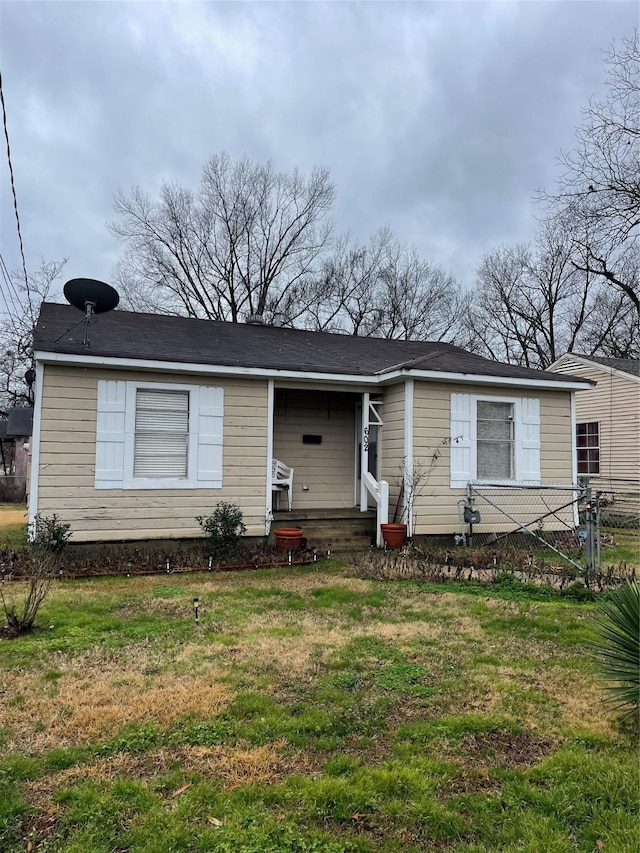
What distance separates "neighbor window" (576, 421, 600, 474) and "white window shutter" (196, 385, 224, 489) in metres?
11.2

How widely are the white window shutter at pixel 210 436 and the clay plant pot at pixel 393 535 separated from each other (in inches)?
108

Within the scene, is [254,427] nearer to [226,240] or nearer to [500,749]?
[500,749]

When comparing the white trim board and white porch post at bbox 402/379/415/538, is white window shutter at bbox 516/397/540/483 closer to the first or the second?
the white trim board

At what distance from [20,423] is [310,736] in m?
19.3

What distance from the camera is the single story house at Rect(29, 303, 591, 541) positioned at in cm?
758

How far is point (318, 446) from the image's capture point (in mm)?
10484

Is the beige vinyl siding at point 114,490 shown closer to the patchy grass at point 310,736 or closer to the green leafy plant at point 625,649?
the patchy grass at point 310,736

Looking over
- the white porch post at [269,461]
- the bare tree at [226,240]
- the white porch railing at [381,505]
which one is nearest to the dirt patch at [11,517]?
the white porch post at [269,461]

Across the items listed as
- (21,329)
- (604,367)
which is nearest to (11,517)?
(21,329)

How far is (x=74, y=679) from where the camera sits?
3.62 metres

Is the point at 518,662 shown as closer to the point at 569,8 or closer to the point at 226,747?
the point at 226,747

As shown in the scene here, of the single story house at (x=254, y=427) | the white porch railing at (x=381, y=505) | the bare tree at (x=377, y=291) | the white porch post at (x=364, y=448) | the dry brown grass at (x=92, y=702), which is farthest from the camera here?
the bare tree at (x=377, y=291)

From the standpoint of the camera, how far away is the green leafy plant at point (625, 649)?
9.86ft

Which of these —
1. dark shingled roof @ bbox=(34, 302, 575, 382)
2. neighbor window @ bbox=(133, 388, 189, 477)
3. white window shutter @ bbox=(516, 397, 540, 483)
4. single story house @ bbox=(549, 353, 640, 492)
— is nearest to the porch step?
neighbor window @ bbox=(133, 388, 189, 477)
